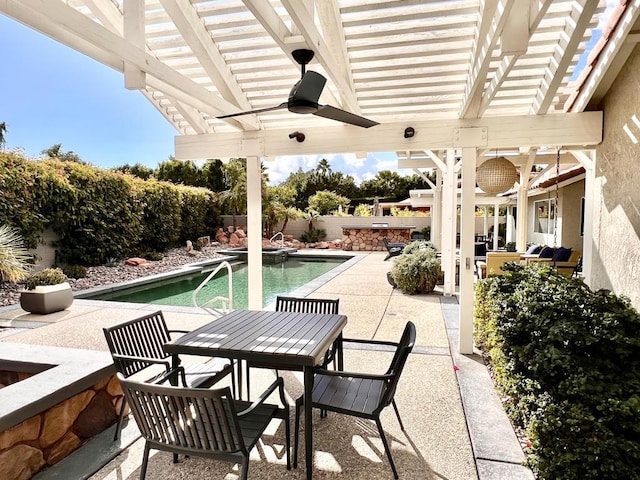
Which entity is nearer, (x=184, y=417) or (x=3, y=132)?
(x=184, y=417)

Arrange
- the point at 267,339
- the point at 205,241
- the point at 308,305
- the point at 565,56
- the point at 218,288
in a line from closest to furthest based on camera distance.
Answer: the point at 267,339
the point at 565,56
the point at 308,305
the point at 218,288
the point at 205,241

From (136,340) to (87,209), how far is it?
976cm

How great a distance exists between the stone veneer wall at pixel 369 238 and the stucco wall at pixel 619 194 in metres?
14.5

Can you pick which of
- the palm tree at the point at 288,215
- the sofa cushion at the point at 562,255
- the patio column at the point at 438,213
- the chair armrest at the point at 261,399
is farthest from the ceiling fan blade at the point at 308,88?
the palm tree at the point at 288,215

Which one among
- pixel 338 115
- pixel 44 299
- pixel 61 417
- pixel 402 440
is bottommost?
pixel 402 440

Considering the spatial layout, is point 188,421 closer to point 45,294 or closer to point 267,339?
point 267,339

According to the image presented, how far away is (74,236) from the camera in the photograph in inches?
445

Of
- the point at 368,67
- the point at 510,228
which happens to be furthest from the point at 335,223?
the point at 368,67

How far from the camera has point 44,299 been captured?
6.75m

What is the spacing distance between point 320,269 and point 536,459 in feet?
39.8

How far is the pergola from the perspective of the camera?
10.3 ft

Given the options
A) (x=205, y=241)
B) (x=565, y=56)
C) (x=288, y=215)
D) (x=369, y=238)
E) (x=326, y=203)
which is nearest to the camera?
(x=565, y=56)

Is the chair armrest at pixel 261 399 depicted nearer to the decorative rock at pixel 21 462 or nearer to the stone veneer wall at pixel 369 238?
the decorative rock at pixel 21 462

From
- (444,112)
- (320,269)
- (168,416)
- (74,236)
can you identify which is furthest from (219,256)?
(168,416)
